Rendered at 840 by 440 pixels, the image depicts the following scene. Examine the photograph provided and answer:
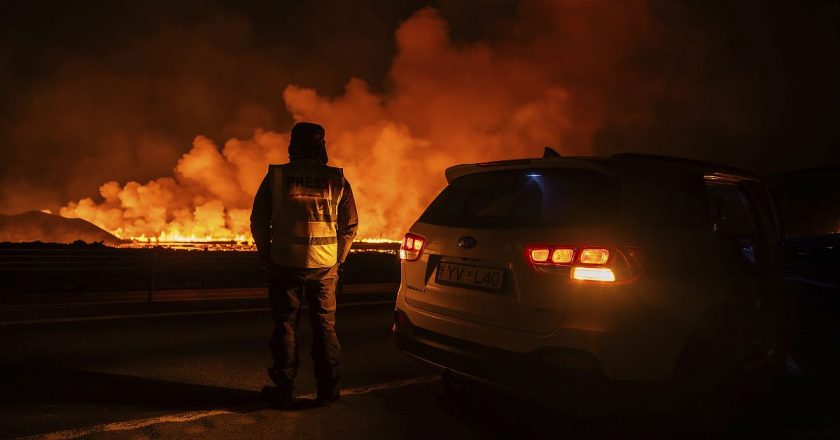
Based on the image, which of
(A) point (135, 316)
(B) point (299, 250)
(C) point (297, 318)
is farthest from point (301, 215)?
(A) point (135, 316)

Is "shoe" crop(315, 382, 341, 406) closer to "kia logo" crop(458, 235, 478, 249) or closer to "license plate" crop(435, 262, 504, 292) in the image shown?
"license plate" crop(435, 262, 504, 292)

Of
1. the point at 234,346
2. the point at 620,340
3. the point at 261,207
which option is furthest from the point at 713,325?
the point at 234,346

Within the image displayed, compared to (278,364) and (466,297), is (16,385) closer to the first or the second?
(278,364)

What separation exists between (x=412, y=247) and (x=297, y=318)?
100 centimetres

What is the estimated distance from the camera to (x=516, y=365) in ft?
11.0

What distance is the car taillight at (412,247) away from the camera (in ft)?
13.6

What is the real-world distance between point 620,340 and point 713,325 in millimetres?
815

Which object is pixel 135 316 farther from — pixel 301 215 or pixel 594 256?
pixel 594 256

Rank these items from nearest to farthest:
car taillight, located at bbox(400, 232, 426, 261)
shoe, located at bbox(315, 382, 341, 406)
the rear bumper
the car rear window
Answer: the rear bumper
the car rear window
car taillight, located at bbox(400, 232, 426, 261)
shoe, located at bbox(315, 382, 341, 406)

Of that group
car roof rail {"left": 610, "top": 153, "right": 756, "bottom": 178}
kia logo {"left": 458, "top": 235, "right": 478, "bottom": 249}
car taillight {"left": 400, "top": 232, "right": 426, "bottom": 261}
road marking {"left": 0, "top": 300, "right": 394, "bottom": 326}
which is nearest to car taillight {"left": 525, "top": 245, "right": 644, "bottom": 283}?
kia logo {"left": 458, "top": 235, "right": 478, "bottom": 249}

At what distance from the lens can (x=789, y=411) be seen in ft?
15.0

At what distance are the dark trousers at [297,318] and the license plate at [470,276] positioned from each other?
3.07ft

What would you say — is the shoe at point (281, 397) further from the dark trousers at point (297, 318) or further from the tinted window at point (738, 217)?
the tinted window at point (738, 217)

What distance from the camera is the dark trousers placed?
4.28 meters
